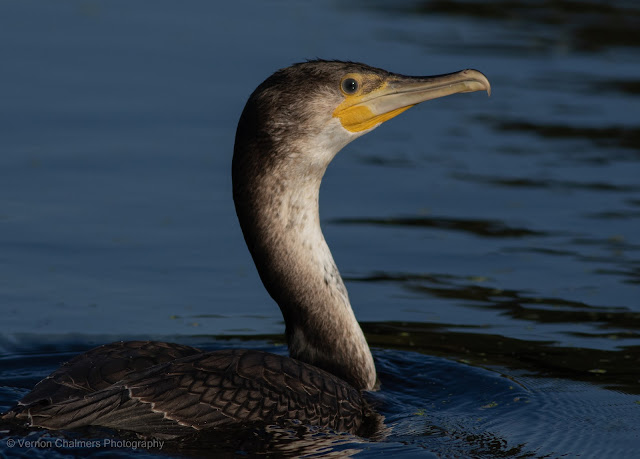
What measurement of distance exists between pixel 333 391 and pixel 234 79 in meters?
6.77

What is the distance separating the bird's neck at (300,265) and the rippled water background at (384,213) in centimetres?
40

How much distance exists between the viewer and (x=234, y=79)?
12.5 m

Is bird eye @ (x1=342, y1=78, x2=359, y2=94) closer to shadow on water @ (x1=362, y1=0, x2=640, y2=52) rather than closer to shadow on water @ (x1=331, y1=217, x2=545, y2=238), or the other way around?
shadow on water @ (x1=331, y1=217, x2=545, y2=238)

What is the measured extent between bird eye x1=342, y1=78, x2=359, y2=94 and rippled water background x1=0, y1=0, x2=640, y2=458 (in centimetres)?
172

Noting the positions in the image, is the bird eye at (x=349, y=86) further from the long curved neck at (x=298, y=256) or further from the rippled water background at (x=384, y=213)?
the rippled water background at (x=384, y=213)

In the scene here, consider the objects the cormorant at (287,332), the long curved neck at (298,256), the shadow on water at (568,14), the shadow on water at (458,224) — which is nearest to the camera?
the cormorant at (287,332)

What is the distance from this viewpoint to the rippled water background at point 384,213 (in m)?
7.16

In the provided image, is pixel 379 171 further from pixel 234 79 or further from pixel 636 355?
pixel 636 355

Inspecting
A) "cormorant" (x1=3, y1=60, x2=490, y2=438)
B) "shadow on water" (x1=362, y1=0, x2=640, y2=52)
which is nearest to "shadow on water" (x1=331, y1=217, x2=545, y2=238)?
"cormorant" (x1=3, y1=60, x2=490, y2=438)

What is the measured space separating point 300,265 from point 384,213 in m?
3.25

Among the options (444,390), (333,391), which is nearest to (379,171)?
(444,390)

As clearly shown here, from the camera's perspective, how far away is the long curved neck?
21.7 ft

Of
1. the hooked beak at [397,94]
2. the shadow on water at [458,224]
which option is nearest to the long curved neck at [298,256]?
the hooked beak at [397,94]

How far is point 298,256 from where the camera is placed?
675 cm
